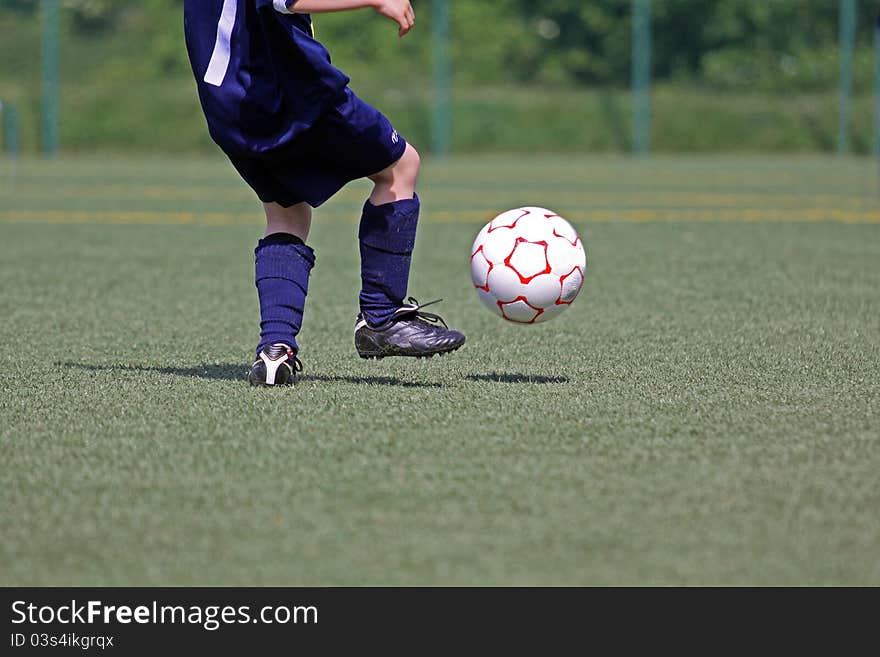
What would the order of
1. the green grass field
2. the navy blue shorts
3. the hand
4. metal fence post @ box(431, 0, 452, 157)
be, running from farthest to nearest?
metal fence post @ box(431, 0, 452, 157)
the navy blue shorts
the hand
the green grass field

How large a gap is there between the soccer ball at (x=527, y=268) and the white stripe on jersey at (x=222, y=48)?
1.04 metres

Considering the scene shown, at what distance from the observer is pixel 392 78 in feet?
103

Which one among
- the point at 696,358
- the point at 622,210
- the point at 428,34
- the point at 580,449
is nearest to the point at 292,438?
the point at 580,449

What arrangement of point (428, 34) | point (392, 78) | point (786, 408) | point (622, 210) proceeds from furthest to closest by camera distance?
point (428, 34) < point (392, 78) < point (622, 210) < point (786, 408)

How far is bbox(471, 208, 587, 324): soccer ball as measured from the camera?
16.1 ft

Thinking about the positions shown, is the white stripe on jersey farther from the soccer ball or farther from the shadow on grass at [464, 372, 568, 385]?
the shadow on grass at [464, 372, 568, 385]

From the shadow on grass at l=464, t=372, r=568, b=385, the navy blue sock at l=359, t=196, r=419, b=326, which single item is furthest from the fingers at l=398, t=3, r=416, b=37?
the shadow on grass at l=464, t=372, r=568, b=385

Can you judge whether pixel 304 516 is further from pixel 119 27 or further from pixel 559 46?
pixel 119 27

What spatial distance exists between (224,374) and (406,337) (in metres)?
0.64

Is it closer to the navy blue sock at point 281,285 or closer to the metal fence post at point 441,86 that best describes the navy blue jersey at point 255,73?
the navy blue sock at point 281,285

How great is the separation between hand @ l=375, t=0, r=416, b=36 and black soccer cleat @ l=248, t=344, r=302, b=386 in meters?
1.03

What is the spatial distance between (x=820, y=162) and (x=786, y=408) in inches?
955

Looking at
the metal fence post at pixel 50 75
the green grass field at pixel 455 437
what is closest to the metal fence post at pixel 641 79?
the metal fence post at pixel 50 75

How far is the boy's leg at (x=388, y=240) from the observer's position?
4.92 m
